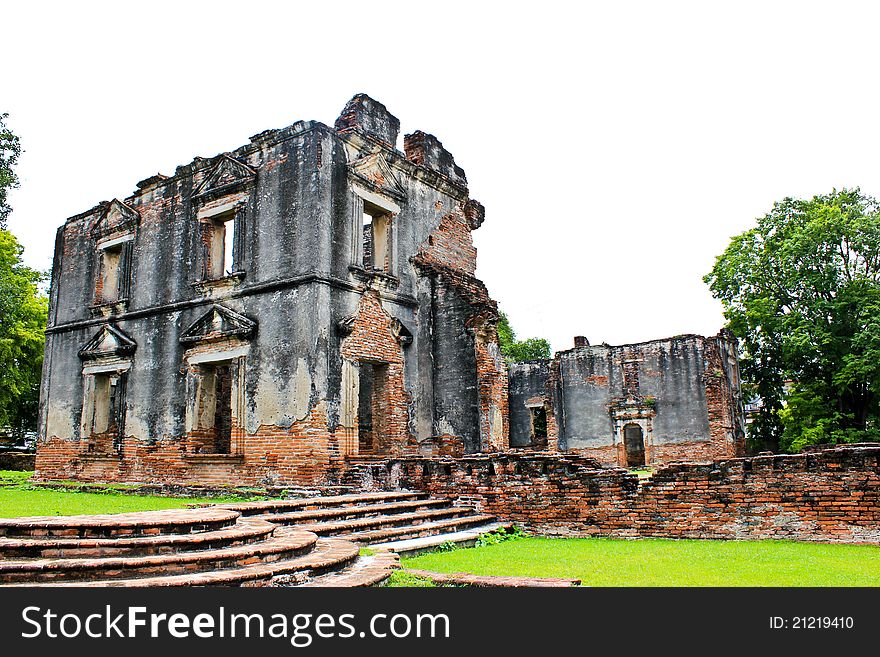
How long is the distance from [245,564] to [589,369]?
73.5ft

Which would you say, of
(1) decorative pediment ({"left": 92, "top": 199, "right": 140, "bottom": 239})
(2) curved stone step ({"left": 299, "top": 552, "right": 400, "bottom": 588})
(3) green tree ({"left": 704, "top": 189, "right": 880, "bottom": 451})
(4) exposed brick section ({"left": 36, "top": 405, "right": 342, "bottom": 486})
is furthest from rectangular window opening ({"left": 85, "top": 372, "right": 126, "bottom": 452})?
(3) green tree ({"left": 704, "top": 189, "right": 880, "bottom": 451})

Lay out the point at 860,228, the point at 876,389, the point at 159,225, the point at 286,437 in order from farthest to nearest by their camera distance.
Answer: the point at 860,228, the point at 876,389, the point at 159,225, the point at 286,437

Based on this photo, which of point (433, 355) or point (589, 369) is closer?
point (433, 355)

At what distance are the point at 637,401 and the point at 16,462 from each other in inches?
836

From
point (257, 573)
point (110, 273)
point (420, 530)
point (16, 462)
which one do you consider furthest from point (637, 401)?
point (257, 573)

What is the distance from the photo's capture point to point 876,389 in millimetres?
20406

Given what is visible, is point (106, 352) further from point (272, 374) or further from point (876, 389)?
point (876, 389)

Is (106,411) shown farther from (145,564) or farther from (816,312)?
(816,312)

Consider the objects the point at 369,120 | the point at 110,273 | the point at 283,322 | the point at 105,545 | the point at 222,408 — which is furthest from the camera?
the point at 110,273

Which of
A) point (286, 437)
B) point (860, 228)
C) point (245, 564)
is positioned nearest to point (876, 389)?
point (860, 228)

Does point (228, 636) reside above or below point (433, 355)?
below

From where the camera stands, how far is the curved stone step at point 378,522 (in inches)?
314

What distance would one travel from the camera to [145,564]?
5.32 metres

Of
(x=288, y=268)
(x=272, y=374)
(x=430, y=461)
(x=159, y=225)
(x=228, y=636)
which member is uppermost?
(x=159, y=225)
